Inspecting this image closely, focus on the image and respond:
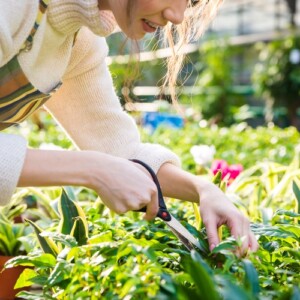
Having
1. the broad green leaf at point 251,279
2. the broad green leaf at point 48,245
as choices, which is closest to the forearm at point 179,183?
the broad green leaf at point 48,245

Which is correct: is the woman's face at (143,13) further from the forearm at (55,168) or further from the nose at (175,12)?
the forearm at (55,168)

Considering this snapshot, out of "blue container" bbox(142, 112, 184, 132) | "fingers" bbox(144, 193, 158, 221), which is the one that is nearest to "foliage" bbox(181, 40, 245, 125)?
"blue container" bbox(142, 112, 184, 132)

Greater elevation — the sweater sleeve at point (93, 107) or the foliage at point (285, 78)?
the sweater sleeve at point (93, 107)

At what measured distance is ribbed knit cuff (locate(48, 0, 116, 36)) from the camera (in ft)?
5.95

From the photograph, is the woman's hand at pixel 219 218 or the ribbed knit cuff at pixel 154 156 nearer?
the woman's hand at pixel 219 218

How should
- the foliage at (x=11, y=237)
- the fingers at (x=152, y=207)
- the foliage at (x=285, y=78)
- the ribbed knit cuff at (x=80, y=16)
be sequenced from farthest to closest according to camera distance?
1. the foliage at (x=285, y=78)
2. the foliage at (x=11, y=237)
3. the ribbed knit cuff at (x=80, y=16)
4. the fingers at (x=152, y=207)

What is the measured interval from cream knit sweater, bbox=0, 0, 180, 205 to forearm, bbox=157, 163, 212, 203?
30 mm

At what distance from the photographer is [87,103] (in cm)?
223

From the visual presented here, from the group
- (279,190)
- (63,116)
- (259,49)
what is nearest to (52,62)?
(63,116)

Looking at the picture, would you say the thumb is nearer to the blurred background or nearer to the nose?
the nose

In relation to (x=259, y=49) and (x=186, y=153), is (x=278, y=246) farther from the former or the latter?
(x=259, y=49)

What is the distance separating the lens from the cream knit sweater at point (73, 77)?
5.46ft

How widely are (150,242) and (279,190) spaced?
119 cm

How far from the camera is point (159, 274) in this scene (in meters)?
1.43
